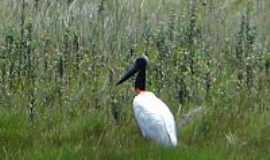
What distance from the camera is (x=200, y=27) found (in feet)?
28.1

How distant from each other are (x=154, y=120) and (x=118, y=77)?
117 centimetres

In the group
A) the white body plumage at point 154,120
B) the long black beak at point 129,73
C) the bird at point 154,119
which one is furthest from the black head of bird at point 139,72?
the white body plumage at point 154,120

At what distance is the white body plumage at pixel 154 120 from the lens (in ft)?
21.0

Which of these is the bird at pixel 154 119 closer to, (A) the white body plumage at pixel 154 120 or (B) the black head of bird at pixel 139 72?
(A) the white body plumage at pixel 154 120

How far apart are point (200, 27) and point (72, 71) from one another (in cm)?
160

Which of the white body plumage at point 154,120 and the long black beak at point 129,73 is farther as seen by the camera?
A: the long black beak at point 129,73

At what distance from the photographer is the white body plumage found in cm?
639

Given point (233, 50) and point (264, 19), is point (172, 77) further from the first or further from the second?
point (264, 19)

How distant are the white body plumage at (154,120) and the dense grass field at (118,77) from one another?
0.38 feet

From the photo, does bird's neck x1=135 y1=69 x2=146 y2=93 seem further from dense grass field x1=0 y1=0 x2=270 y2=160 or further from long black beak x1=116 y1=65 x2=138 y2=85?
dense grass field x1=0 y1=0 x2=270 y2=160

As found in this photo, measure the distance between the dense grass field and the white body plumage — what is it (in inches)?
4.5

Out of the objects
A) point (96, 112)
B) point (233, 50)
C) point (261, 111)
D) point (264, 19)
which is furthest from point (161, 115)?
point (264, 19)

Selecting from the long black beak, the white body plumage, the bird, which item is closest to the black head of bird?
the long black beak

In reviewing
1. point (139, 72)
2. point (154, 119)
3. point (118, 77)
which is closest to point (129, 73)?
point (139, 72)
